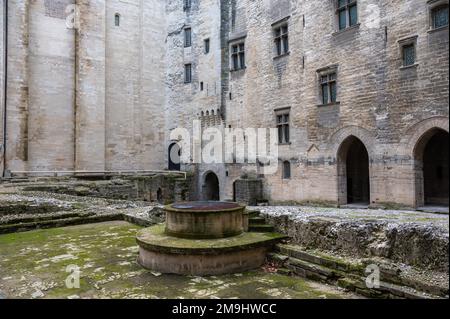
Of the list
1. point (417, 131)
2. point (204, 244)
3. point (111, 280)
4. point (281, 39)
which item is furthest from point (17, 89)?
Result: point (417, 131)

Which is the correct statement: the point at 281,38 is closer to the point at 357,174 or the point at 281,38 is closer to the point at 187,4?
the point at 357,174

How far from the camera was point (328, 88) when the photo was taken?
15.4 metres

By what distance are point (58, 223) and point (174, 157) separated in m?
16.7

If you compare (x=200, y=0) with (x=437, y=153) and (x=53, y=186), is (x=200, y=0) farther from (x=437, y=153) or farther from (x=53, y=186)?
(x=437, y=153)

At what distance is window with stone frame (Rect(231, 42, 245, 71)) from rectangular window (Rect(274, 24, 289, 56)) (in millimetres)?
2681

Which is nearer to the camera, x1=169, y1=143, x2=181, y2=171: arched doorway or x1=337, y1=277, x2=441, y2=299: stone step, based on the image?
x1=337, y1=277, x2=441, y2=299: stone step

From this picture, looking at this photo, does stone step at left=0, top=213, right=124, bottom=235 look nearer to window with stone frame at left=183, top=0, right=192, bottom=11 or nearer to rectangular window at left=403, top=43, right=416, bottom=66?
rectangular window at left=403, top=43, right=416, bottom=66

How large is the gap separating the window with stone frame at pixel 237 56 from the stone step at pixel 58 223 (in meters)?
13.1

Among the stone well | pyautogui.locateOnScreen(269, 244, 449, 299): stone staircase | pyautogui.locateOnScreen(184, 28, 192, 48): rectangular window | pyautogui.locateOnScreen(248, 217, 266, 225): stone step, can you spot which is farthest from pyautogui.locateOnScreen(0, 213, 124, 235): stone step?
pyautogui.locateOnScreen(184, 28, 192, 48): rectangular window

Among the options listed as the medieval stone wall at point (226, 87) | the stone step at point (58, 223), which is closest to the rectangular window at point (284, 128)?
the medieval stone wall at point (226, 87)

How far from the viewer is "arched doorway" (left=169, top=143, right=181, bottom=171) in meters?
25.3

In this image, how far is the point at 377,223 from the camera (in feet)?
16.0
